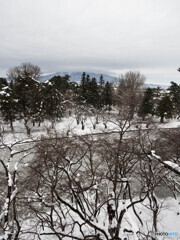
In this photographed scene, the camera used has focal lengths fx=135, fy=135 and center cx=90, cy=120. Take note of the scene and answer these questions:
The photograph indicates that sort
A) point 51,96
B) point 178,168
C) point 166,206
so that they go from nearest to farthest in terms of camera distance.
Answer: point 178,168, point 166,206, point 51,96

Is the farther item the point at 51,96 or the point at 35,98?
the point at 51,96

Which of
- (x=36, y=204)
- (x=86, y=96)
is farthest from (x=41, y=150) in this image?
(x=86, y=96)

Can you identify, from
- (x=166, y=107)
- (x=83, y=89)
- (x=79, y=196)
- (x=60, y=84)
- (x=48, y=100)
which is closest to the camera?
(x=79, y=196)

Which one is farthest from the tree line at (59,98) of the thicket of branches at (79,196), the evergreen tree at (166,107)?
the thicket of branches at (79,196)

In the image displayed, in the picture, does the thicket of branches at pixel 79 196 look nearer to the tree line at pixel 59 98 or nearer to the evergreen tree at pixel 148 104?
the tree line at pixel 59 98

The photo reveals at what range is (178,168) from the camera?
3.87 m

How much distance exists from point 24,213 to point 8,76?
1155 inches

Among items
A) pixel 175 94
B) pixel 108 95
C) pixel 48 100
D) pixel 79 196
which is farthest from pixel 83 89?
pixel 79 196

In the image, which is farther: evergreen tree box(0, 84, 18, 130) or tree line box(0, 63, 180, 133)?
tree line box(0, 63, 180, 133)

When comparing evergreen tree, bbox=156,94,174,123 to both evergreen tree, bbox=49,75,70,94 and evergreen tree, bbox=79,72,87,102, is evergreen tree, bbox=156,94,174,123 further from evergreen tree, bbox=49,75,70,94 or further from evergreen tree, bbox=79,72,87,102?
evergreen tree, bbox=49,75,70,94

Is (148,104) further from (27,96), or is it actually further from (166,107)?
(27,96)

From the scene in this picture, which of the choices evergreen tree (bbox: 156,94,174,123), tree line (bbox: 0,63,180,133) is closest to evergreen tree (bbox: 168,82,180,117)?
tree line (bbox: 0,63,180,133)

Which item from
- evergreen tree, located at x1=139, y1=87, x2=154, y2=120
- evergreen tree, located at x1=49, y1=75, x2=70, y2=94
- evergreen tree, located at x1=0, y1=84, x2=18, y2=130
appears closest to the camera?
evergreen tree, located at x1=0, y1=84, x2=18, y2=130

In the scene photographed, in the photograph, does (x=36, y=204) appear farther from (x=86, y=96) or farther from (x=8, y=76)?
(x=8, y=76)
